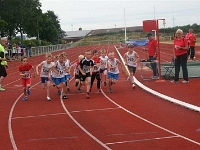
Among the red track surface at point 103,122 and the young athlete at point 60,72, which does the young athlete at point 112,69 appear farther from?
the young athlete at point 60,72

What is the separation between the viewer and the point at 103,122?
8.95 meters

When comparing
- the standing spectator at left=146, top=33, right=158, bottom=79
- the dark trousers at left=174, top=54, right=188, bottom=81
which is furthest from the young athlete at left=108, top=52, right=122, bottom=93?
the standing spectator at left=146, top=33, right=158, bottom=79

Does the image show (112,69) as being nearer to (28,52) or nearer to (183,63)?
(183,63)

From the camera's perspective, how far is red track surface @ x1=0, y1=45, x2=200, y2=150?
7129 mm

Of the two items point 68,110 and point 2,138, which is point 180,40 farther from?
point 2,138

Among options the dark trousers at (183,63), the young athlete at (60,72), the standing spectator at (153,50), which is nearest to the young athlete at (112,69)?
the young athlete at (60,72)

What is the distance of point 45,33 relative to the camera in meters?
88.6

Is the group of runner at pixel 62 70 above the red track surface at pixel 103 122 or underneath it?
above

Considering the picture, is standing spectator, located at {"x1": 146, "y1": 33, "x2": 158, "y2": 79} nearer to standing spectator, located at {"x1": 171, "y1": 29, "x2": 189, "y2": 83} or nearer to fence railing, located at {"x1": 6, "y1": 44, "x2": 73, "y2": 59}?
standing spectator, located at {"x1": 171, "y1": 29, "x2": 189, "y2": 83}

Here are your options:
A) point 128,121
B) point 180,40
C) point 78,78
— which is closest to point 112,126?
point 128,121

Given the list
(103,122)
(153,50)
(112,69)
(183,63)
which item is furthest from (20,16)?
(103,122)

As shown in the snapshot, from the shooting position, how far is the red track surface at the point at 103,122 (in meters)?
7.13

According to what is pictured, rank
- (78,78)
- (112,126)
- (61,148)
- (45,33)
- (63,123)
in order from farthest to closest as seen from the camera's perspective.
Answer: (45,33) → (78,78) → (63,123) → (112,126) → (61,148)

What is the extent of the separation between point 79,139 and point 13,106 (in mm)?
4953
